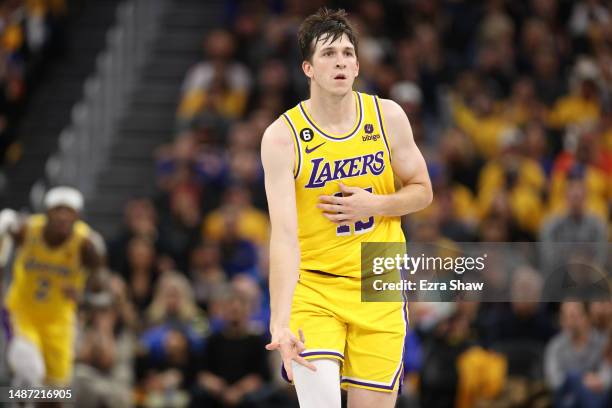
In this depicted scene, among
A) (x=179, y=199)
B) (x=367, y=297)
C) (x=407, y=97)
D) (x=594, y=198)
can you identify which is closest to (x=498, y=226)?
(x=594, y=198)

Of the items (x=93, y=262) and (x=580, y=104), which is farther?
(x=580, y=104)

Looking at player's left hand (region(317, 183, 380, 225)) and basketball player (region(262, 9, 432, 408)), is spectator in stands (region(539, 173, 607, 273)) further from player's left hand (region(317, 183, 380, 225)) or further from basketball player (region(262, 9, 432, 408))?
player's left hand (region(317, 183, 380, 225))

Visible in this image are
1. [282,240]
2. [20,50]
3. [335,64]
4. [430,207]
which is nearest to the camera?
[282,240]

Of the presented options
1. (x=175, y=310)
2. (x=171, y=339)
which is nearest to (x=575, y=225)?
(x=175, y=310)

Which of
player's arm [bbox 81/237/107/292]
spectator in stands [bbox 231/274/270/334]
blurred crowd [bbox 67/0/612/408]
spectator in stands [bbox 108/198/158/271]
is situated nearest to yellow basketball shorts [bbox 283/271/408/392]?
blurred crowd [bbox 67/0/612/408]

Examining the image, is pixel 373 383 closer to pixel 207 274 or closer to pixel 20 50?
pixel 207 274

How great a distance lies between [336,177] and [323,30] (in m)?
0.84

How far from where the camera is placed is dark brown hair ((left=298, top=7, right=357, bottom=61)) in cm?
644

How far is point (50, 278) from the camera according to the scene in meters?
10.9

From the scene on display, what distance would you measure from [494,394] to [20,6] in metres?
9.73

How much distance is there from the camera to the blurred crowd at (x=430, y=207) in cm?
1120

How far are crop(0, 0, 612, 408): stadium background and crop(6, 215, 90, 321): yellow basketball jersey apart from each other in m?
→ 0.47

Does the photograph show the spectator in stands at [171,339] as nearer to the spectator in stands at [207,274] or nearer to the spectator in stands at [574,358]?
the spectator in stands at [207,274]

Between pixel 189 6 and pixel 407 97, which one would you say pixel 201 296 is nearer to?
pixel 407 97
